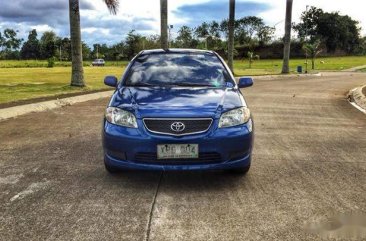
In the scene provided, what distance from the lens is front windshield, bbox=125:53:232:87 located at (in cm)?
625

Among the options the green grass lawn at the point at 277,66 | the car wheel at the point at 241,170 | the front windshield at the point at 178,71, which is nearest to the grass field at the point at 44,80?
the green grass lawn at the point at 277,66

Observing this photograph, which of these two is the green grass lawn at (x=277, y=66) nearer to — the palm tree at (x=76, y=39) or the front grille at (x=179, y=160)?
the palm tree at (x=76, y=39)

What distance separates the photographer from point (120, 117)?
17.3ft

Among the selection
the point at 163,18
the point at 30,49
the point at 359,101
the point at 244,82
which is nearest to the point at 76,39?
the point at 163,18

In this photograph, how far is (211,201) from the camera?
4.81 m

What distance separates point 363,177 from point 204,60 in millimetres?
2699

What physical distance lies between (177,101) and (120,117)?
67 centimetres

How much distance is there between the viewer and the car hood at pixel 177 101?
5.11 meters

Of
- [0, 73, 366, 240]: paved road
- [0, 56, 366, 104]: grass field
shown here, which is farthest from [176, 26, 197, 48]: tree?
[0, 73, 366, 240]: paved road

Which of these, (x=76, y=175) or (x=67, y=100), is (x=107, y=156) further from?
(x=67, y=100)

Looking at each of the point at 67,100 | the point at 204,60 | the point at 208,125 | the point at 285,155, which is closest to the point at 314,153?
the point at 285,155

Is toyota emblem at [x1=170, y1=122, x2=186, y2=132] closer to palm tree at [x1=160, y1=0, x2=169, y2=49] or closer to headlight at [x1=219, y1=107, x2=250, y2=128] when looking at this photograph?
headlight at [x1=219, y1=107, x2=250, y2=128]

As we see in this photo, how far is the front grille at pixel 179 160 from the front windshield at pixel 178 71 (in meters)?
1.36

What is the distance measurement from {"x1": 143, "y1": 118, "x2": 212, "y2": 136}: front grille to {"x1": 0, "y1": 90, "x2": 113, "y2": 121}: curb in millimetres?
6809
